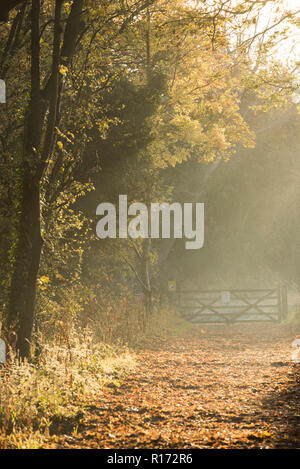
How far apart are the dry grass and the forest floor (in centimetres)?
17

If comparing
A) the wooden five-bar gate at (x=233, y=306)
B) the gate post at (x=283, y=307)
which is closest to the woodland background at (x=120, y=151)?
the wooden five-bar gate at (x=233, y=306)

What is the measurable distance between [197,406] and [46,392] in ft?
6.99

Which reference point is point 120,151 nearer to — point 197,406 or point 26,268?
point 26,268

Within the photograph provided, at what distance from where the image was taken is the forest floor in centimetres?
504

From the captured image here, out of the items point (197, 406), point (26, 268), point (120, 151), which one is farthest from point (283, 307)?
point (26, 268)

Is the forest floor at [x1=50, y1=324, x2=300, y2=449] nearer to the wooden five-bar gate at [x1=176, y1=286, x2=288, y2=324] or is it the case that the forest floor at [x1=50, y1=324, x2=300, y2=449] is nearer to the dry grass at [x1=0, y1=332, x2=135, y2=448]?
the dry grass at [x1=0, y1=332, x2=135, y2=448]

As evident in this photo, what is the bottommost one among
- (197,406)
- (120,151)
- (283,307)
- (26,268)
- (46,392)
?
(197,406)

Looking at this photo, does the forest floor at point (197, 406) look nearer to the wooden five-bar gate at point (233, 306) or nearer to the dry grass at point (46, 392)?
the dry grass at point (46, 392)

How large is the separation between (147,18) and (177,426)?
11307 millimetres

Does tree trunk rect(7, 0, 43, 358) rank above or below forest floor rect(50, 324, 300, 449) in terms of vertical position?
above

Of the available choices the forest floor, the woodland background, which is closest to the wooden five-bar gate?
the woodland background

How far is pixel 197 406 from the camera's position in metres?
6.67
